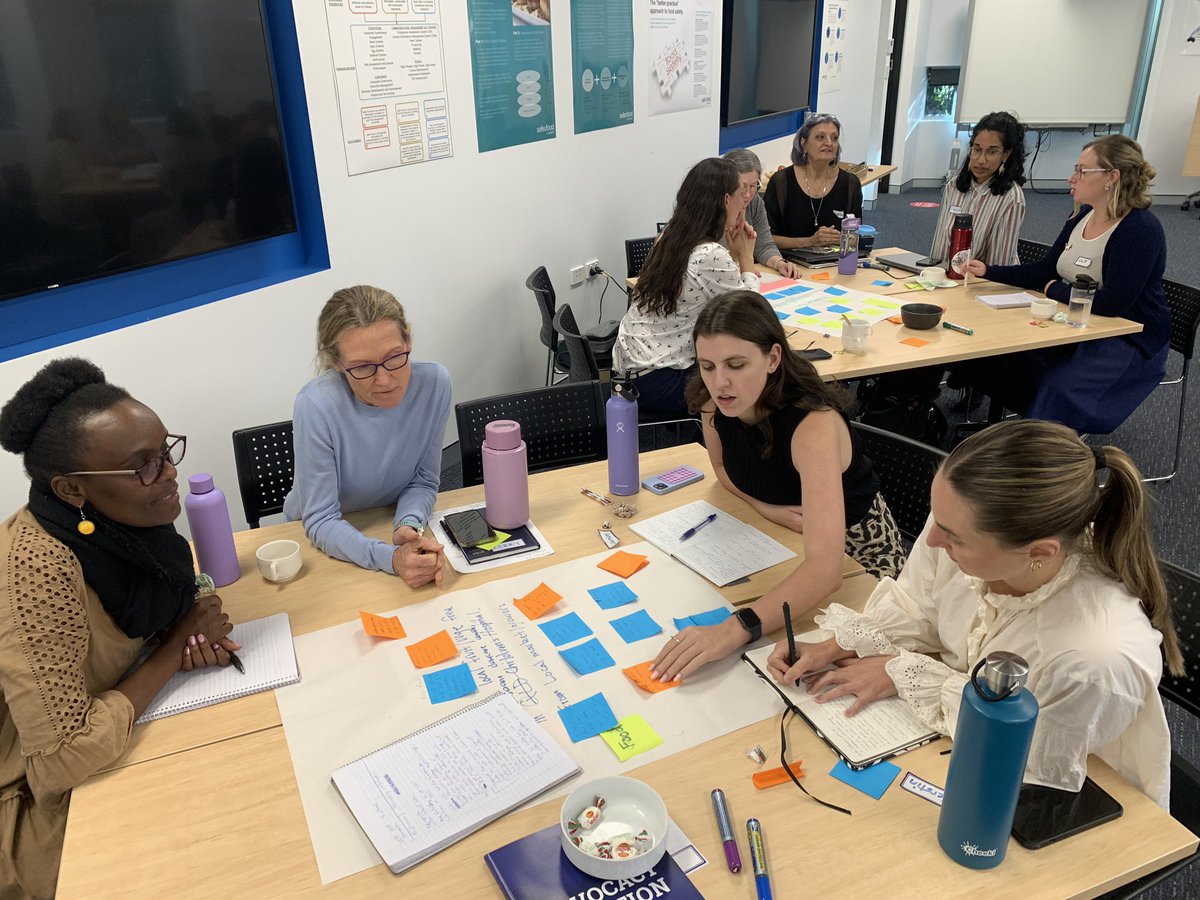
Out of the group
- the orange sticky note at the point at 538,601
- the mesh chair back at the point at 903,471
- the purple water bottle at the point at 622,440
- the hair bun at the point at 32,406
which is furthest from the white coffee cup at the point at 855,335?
the hair bun at the point at 32,406

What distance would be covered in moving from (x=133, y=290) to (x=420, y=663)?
190 centimetres

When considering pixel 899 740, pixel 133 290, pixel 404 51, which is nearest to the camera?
pixel 899 740

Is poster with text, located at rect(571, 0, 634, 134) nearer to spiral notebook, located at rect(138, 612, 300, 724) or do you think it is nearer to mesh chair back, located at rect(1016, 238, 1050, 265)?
mesh chair back, located at rect(1016, 238, 1050, 265)

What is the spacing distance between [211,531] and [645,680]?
97 cm

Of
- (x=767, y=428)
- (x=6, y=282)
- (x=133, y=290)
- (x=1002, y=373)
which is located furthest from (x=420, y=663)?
(x=1002, y=373)

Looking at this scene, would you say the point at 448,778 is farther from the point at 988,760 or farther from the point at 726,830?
the point at 988,760

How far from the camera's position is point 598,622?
1.66m

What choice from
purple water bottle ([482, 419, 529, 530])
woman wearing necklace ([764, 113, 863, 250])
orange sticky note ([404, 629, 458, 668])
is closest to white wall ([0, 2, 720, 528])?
woman wearing necklace ([764, 113, 863, 250])

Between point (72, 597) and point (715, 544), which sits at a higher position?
point (72, 597)

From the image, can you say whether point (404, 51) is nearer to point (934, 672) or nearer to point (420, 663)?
point (420, 663)

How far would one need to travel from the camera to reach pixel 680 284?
10.9 feet

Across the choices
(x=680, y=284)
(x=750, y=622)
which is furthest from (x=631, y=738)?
(x=680, y=284)

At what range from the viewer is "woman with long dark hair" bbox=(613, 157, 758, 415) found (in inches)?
130

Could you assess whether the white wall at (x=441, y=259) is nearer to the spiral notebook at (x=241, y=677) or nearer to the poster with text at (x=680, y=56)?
the poster with text at (x=680, y=56)
